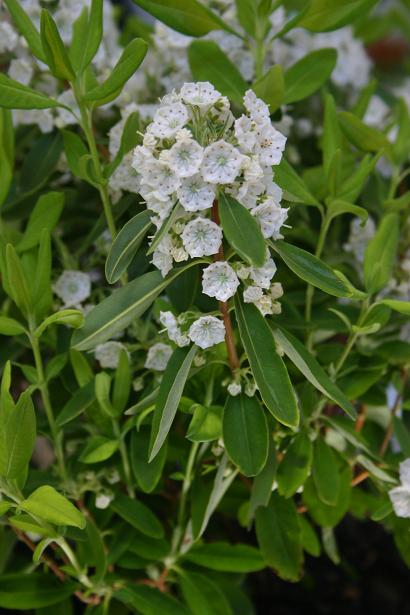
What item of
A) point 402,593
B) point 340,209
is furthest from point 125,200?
point 402,593

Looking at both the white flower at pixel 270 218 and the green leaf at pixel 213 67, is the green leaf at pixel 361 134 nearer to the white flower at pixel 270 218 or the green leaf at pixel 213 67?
the green leaf at pixel 213 67

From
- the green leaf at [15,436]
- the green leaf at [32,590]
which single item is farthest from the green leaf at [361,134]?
the green leaf at [32,590]

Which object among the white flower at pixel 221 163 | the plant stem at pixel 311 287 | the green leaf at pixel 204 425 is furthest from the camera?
the plant stem at pixel 311 287

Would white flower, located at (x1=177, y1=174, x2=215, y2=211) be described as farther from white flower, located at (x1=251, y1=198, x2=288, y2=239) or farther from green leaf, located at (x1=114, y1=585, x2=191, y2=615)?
green leaf, located at (x1=114, y1=585, x2=191, y2=615)

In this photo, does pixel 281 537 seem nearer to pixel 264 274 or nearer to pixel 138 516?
pixel 138 516

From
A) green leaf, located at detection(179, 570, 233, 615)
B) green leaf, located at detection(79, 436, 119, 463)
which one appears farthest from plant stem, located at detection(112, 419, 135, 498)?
green leaf, located at detection(179, 570, 233, 615)

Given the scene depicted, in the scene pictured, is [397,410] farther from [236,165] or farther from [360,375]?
[236,165]
